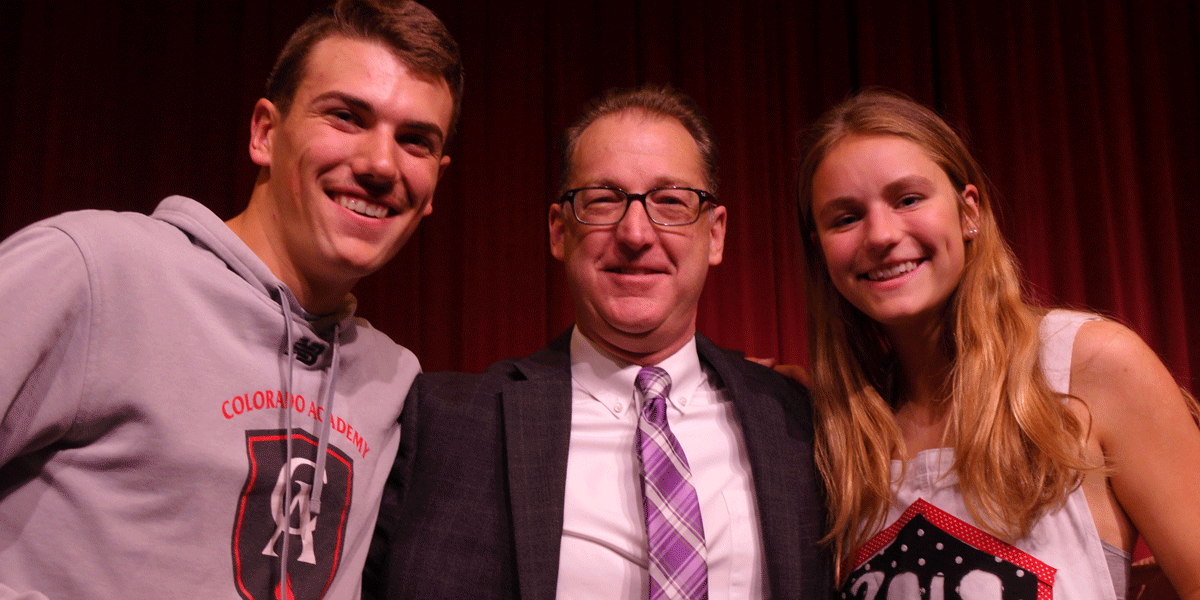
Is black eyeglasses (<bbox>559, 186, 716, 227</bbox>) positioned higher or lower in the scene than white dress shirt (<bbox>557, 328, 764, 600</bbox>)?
higher

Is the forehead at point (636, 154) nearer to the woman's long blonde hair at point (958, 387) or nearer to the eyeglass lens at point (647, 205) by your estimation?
the eyeglass lens at point (647, 205)

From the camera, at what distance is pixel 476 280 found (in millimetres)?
3633

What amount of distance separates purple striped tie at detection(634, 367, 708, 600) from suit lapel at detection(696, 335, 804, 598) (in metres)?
0.14

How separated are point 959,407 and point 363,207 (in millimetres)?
1196

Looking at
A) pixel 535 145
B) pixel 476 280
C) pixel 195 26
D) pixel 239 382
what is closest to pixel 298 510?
pixel 239 382

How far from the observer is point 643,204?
5.08 ft

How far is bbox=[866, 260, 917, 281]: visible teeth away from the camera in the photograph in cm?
142

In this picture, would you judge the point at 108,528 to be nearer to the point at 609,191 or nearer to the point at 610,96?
the point at 609,191

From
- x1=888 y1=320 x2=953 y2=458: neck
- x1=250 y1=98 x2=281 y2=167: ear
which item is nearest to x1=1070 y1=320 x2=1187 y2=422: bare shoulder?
x1=888 y1=320 x2=953 y2=458: neck

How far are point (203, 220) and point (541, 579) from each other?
838mm

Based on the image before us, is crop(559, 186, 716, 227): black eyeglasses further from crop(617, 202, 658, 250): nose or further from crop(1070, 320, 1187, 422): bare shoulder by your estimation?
crop(1070, 320, 1187, 422): bare shoulder

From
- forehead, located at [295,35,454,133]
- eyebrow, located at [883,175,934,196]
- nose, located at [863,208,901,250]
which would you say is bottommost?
nose, located at [863,208,901,250]

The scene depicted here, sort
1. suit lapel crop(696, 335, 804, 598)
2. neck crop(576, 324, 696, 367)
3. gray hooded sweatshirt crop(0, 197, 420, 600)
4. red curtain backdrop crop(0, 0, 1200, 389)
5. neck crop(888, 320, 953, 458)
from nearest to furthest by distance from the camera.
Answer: gray hooded sweatshirt crop(0, 197, 420, 600)
suit lapel crop(696, 335, 804, 598)
neck crop(888, 320, 953, 458)
neck crop(576, 324, 696, 367)
red curtain backdrop crop(0, 0, 1200, 389)

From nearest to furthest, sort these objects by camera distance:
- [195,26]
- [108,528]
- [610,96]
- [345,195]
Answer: [108,528] → [345,195] → [610,96] → [195,26]
